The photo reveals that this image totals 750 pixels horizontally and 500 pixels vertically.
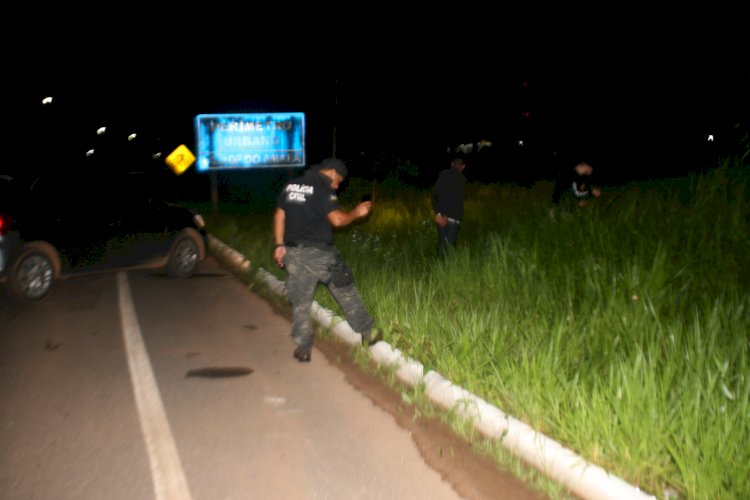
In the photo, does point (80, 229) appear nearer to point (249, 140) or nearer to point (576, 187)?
point (576, 187)

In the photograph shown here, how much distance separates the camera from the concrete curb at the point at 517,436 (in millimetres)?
4121

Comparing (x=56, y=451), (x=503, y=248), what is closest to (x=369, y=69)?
(x=503, y=248)

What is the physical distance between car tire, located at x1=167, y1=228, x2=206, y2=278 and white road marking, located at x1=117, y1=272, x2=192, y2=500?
3566 millimetres

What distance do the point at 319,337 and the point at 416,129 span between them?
111ft

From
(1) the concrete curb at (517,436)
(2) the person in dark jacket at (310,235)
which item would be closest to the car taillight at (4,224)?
(2) the person in dark jacket at (310,235)

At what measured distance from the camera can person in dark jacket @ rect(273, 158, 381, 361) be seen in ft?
22.3

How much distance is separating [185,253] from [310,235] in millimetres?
6089

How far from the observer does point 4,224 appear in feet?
30.6

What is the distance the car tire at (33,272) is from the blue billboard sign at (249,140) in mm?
11534

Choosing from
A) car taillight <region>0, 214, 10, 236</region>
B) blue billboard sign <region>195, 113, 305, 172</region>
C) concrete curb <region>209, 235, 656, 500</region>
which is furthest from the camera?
blue billboard sign <region>195, 113, 305, 172</region>

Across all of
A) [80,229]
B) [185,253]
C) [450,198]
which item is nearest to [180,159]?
[185,253]

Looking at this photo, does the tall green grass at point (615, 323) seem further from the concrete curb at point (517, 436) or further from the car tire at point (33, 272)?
the car tire at point (33, 272)

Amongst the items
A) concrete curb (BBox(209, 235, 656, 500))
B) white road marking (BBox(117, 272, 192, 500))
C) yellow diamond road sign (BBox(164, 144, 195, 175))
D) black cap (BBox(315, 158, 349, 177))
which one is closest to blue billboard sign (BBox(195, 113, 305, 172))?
yellow diamond road sign (BBox(164, 144, 195, 175))

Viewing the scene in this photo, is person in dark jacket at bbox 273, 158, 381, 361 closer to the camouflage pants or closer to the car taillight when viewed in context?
the camouflage pants
